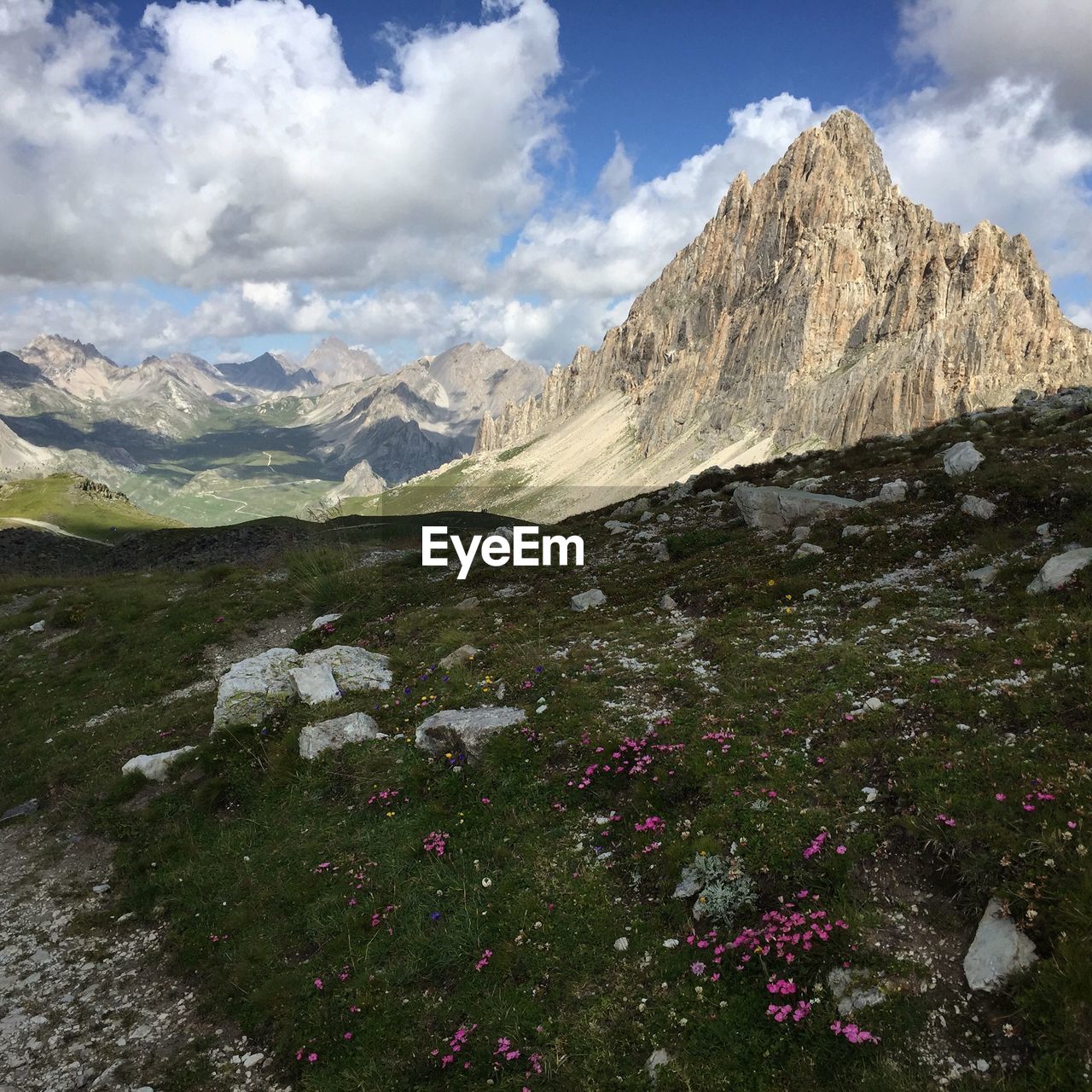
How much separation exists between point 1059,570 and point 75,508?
147m

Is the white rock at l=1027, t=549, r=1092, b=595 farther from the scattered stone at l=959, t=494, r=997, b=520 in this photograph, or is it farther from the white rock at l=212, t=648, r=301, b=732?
the white rock at l=212, t=648, r=301, b=732

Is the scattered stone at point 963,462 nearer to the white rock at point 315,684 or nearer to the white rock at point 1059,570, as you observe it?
the white rock at point 1059,570

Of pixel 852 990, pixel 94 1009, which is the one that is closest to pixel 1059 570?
pixel 852 990

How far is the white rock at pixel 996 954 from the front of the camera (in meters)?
6.23

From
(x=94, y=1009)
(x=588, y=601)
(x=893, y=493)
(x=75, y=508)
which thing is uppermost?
(x=893, y=493)

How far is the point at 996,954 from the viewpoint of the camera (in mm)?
6355

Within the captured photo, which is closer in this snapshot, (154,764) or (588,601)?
(154,764)

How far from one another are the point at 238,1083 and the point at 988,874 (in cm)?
939

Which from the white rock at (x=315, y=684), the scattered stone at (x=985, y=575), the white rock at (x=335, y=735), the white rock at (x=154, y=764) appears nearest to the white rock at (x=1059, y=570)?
the scattered stone at (x=985, y=575)

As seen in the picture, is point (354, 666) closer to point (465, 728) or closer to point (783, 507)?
point (465, 728)

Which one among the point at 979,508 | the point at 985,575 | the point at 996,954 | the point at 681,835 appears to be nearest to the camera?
the point at 996,954

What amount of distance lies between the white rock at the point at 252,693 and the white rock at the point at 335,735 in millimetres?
2219

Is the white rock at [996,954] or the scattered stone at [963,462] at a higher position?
the scattered stone at [963,462]

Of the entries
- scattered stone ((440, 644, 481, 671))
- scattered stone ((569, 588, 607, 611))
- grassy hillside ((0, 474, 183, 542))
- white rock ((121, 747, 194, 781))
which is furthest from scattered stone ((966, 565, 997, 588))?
grassy hillside ((0, 474, 183, 542))
